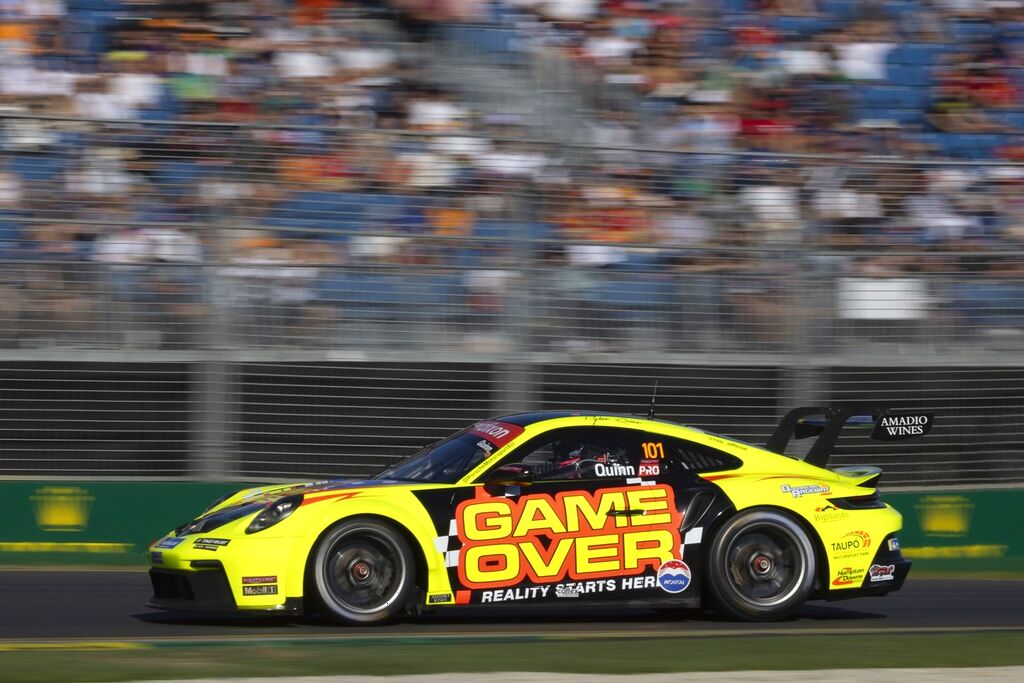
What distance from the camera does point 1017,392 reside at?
1150 centimetres

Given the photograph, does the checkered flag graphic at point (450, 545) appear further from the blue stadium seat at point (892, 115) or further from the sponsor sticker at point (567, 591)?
the blue stadium seat at point (892, 115)

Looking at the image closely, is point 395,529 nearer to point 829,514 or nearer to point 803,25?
point 829,514

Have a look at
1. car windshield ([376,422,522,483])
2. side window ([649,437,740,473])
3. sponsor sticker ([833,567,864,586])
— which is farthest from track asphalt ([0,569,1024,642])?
side window ([649,437,740,473])

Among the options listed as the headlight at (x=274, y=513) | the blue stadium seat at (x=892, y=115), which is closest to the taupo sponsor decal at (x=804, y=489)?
the headlight at (x=274, y=513)

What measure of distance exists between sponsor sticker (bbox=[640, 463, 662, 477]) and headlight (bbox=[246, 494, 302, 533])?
6.18 ft

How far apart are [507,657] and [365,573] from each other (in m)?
1.25

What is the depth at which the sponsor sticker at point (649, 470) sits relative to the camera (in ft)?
25.7

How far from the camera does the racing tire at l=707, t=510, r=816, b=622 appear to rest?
7.79 m

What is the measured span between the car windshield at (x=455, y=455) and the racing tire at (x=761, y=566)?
1.32m

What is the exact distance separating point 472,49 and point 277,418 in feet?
14.7

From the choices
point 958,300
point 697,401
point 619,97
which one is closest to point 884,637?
point 697,401

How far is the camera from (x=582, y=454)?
780 centimetres

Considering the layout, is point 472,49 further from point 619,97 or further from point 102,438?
point 102,438

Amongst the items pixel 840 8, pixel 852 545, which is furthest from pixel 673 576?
pixel 840 8
